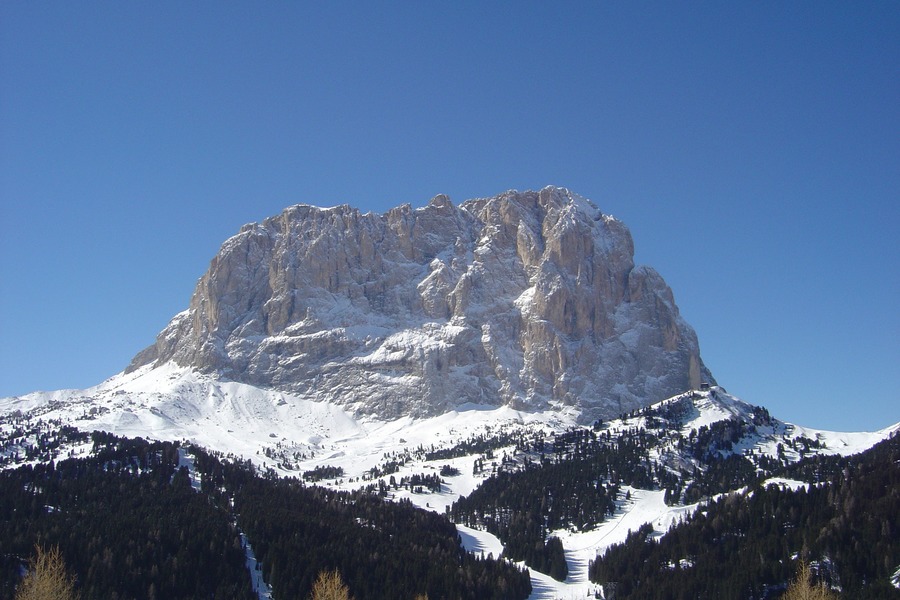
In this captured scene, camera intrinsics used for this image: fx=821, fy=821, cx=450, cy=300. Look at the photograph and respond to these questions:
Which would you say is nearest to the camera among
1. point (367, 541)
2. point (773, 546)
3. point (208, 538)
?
point (773, 546)

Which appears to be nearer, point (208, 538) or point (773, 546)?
point (773, 546)

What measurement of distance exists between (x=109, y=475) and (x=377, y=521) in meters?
55.3

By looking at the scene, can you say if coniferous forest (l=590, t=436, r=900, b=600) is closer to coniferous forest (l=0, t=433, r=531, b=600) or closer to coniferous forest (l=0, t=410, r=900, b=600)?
coniferous forest (l=0, t=410, r=900, b=600)

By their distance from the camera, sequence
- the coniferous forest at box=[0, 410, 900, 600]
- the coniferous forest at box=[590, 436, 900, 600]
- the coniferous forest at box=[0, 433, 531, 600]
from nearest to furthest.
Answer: the coniferous forest at box=[590, 436, 900, 600] → the coniferous forest at box=[0, 410, 900, 600] → the coniferous forest at box=[0, 433, 531, 600]

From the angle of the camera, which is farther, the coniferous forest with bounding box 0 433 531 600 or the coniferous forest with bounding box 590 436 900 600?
the coniferous forest with bounding box 0 433 531 600

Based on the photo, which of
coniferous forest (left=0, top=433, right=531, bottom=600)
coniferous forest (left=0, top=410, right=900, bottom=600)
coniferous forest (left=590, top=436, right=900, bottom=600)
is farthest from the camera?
coniferous forest (left=0, top=433, right=531, bottom=600)

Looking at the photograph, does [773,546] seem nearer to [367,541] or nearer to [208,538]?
[367,541]

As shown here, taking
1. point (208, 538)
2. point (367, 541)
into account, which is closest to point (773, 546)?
point (367, 541)

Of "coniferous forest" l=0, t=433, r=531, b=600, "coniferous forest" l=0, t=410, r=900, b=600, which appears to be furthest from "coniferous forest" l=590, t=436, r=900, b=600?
"coniferous forest" l=0, t=433, r=531, b=600

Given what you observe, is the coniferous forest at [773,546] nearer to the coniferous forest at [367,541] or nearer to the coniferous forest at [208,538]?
the coniferous forest at [367,541]

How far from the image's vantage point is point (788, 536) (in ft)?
413

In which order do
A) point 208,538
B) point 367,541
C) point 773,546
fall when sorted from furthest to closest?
point 367,541, point 208,538, point 773,546

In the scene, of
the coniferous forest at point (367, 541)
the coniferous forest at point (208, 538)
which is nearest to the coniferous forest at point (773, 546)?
the coniferous forest at point (367, 541)

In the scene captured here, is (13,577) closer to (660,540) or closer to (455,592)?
(455,592)
